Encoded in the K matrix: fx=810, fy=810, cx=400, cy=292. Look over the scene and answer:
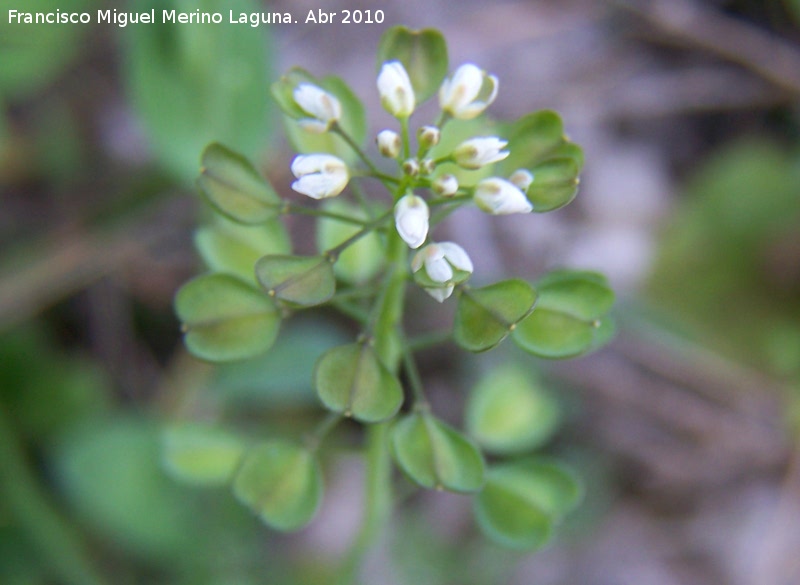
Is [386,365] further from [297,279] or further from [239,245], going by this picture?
[239,245]

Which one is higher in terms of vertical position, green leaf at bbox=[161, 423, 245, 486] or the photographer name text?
the photographer name text

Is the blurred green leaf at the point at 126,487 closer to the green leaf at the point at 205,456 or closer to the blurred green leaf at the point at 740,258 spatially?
the green leaf at the point at 205,456

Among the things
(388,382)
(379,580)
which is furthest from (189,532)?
(388,382)

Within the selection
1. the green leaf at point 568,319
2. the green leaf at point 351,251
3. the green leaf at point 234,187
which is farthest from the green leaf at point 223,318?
the green leaf at point 568,319

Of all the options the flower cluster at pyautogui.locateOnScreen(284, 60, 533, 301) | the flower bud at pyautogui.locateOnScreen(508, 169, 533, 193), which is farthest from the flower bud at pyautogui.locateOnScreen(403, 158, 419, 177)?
the flower bud at pyautogui.locateOnScreen(508, 169, 533, 193)

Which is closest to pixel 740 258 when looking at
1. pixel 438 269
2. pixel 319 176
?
pixel 438 269

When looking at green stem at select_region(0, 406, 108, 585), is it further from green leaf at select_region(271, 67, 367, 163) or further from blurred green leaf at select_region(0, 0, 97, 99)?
green leaf at select_region(271, 67, 367, 163)
